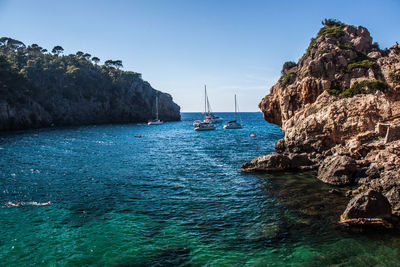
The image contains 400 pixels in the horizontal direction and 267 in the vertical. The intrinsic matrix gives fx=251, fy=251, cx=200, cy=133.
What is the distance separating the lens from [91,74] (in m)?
124

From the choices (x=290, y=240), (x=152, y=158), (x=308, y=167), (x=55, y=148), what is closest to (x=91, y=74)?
(x=55, y=148)

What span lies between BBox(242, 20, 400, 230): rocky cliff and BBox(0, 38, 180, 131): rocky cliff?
77.5 metres

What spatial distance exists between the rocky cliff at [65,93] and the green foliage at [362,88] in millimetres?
81799

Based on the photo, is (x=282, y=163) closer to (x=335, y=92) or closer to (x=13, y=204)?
(x=335, y=92)

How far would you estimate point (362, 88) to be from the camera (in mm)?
26656

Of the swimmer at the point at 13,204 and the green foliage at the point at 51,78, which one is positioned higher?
the green foliage at the point at 51,78

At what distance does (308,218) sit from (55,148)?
42.1m

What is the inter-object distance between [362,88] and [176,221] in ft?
79.2

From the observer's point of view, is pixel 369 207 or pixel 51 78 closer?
pixel 369 207

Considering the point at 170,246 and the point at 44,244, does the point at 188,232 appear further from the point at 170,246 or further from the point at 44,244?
the point at 44,244

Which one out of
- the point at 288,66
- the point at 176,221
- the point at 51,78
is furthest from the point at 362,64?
the point at 51,78

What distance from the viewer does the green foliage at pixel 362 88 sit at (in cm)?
2503

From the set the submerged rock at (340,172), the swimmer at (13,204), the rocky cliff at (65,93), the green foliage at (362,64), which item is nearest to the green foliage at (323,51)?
the green foliage at (362,64)

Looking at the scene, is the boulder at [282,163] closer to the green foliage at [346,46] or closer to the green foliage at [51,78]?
the green foliage at [346,46]
